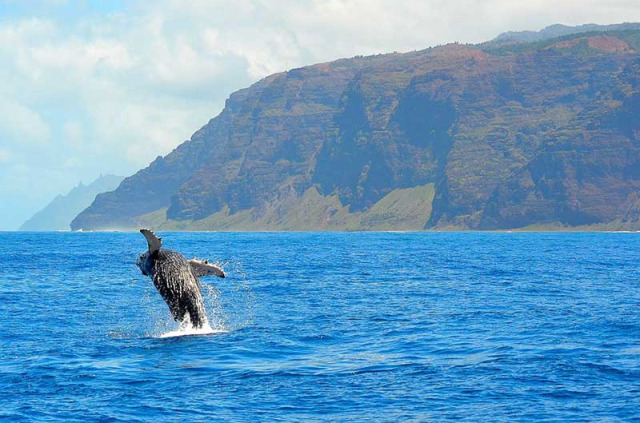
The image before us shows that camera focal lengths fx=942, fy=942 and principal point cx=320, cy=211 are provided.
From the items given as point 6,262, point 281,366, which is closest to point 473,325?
point 281,366

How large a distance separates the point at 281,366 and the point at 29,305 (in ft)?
81.8

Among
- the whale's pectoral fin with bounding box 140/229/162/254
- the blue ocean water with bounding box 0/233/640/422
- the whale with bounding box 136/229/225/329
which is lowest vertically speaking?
the blue ocean water with bounding box 0/233/640/422

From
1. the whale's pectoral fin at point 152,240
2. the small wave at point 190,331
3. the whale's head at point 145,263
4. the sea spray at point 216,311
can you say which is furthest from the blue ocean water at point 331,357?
the whale's pectoral fin at point 152,240

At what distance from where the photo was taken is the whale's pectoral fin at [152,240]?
30812 millimetres

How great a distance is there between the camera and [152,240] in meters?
31.2

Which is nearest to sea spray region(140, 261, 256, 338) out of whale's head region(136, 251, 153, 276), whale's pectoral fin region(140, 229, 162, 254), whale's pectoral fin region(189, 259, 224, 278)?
whale's pectoral fin region(189, 259, 224, 278)

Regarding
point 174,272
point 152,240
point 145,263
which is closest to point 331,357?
point 174,272

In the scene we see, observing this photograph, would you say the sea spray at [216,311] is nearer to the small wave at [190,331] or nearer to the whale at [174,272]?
the small wave at [190,331]

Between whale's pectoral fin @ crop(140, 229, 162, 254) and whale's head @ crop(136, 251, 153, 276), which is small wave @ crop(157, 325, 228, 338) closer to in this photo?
whale's head @ crop(136, 251, 153, 276)

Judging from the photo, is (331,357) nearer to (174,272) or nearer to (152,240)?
(174,272)

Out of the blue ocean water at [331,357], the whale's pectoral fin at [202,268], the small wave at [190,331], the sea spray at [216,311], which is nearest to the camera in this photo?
the blue ocean water at [331,357]

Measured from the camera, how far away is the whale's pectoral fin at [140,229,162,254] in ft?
101

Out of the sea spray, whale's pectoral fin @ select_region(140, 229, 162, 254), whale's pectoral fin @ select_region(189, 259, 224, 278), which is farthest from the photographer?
the sea spray

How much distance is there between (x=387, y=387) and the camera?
26219 millimetres
